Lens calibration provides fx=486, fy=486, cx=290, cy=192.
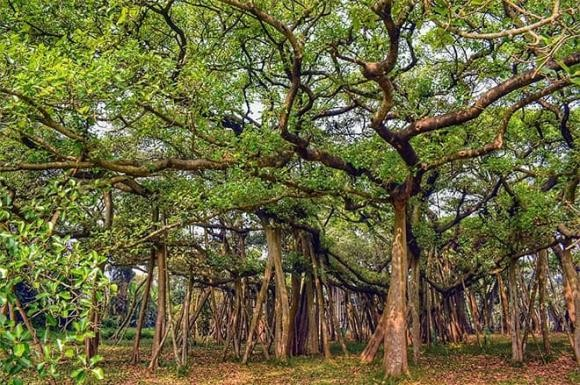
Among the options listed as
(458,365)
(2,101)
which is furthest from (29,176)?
(458,365)

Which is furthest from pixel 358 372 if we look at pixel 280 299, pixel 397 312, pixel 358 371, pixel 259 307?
pixel 259 307

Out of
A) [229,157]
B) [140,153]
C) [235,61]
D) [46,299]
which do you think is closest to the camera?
[46,299]

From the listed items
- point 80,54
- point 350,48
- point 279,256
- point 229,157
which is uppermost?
point 350,48

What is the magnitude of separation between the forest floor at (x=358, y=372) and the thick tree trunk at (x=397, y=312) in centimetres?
32

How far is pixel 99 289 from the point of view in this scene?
2.12m

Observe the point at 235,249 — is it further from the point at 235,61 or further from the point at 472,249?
the point at 235,61

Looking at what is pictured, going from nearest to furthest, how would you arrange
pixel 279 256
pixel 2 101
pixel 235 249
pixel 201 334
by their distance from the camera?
pixel 2 101, pixel 279 256, pixel 235 249, pixel 201 334

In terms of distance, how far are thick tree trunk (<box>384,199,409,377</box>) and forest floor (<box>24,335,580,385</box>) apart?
1.03 feet

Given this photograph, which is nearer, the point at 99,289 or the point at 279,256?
the point at 99,289

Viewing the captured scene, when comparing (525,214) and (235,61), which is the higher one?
(235,61)

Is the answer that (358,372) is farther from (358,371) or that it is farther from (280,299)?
(280,299)

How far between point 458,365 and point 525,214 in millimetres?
3520

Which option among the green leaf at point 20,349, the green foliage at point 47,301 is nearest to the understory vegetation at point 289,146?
the green foliage at point 47,301

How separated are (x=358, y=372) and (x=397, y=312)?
1528 mm
